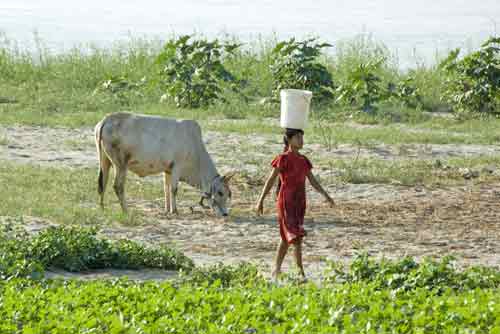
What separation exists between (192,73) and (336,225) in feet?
29.0

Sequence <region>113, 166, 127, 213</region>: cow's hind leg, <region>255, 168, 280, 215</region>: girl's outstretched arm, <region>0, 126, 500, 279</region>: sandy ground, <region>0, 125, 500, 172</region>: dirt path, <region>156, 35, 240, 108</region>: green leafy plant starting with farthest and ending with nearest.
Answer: <region>156, 35, 240, 108</region>: green leafy plant
<region>0, 125, 500, 172</region>: dirt path
<region>113, 166, 127, 213</region>: cow's hind leg
<region>0, 126, 500, 279</region>: sandy ground
<region>255, 168, 280, 215</region>: girl's outstretched arm

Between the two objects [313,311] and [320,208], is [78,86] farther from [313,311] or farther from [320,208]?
[313,311]

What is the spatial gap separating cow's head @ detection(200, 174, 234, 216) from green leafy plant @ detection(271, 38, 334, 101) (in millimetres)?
7055

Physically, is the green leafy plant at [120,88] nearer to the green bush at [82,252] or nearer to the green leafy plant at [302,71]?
the green leafy plant at [302,71]

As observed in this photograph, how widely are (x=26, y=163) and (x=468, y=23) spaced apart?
2501cm

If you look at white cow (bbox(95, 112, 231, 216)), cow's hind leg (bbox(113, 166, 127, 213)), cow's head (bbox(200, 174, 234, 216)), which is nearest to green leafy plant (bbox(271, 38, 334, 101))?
A: white cow (bbox(95, 112, 231, 216))

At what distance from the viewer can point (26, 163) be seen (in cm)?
1447

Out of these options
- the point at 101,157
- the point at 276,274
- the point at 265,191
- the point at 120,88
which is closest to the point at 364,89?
the point at 120,88

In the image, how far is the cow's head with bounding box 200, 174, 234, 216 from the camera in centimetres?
1195

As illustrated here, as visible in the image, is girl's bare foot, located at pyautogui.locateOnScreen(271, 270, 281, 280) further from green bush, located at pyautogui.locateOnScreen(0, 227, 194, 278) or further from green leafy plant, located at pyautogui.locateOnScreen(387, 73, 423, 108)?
green leafy plant, located at pyautogui.locateOnScreen(387, 73, 423, 108)

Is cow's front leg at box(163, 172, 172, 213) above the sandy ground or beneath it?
above

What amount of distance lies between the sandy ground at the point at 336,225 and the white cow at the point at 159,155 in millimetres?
298

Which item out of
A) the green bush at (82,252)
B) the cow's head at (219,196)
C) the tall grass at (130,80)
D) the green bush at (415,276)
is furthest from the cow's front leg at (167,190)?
the tall grass at (130,80)

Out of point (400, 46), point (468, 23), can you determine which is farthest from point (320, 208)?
point (468, 23)
